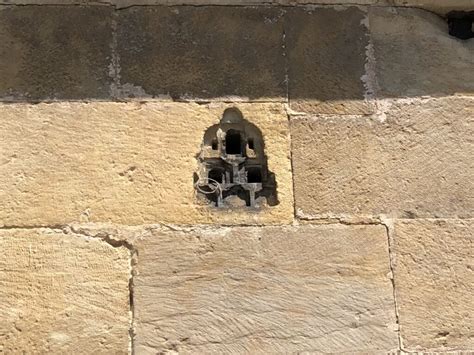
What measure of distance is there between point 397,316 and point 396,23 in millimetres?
1243

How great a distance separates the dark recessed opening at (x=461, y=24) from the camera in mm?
3420

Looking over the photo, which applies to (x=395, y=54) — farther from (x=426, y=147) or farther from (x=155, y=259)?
(x=155, y=259)

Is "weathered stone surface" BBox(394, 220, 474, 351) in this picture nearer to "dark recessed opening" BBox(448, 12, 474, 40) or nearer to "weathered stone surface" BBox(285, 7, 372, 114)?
"weathered stone surface" BBox(285, 7, 372, 114)

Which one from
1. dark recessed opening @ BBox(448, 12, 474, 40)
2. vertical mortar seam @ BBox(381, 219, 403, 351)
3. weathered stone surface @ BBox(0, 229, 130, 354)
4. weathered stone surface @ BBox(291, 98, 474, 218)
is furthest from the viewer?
dark recessed opening @ BBox(448, 12, 474, 40)

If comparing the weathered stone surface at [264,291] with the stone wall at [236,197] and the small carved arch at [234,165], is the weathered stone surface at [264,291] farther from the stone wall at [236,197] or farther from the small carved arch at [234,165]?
the small carved arch at [234,165]

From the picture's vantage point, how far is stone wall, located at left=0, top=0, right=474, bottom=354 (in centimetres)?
286

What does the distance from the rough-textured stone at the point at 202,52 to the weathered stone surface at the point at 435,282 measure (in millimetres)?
778

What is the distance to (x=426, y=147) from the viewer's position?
10.3 ft

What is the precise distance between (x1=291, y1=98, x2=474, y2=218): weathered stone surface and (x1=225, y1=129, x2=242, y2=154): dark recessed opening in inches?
8.7

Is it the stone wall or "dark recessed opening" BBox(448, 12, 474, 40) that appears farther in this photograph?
"dark recessed opening" BBox(448, 12, 474, 40)

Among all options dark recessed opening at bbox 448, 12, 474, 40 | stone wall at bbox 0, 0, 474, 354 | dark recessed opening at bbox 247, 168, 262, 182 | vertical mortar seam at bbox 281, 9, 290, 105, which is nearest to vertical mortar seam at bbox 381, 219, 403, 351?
stone wall at bbox 0, 0, 474, 354

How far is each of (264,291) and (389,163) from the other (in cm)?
72

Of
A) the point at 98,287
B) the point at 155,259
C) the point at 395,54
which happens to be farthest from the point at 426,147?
the point at 98,287

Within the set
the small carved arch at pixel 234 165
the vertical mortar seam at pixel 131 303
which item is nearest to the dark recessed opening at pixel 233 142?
the small carved arch at pixel 234 165
